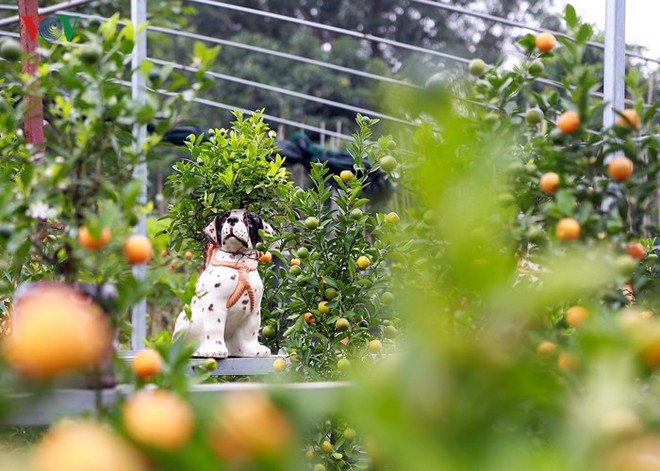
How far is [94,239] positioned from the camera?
816mm

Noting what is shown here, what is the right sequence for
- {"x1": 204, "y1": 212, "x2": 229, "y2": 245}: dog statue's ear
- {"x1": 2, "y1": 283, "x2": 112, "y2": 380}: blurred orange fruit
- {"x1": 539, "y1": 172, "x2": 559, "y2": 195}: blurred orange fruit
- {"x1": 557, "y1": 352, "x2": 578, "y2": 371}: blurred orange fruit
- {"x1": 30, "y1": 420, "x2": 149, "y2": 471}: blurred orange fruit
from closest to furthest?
{"x1": 30, "y1": 420, "x2": 149, "y2": 471}: blurred orange fruit < {"x1": 2, "y1": 283, "x2": 112, "y2": 380}: blurred orange fruit < {"x1": 557, "y1": 352, "x2": 578, "y2": 371}: blurred orange fruit < {"x1": 539, "y1": 172, "x2": 559, "y2": 195}: blurred orange fruit < {"x1": 204, "y1": 212, "x2": 229, "y2": 245}: dog statue's ear

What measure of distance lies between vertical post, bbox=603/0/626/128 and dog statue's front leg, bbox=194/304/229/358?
113 centimetres

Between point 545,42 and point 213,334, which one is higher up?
point 545,42

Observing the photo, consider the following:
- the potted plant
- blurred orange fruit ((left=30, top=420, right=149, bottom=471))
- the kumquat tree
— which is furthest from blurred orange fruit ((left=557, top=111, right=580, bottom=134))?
blurred orange fruit ((left=30, top=420, right=149, bottom=471))

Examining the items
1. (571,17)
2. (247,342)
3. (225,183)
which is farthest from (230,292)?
(571,17)

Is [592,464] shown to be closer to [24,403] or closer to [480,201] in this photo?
[480,201]

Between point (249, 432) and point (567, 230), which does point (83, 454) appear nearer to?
point (249, 432)

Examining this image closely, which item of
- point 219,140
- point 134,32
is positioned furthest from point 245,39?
point 134,32

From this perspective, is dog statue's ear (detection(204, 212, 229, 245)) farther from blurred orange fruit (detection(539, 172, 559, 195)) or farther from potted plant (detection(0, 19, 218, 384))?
blurred orange fruit (detection(539, 172, 559, 195))

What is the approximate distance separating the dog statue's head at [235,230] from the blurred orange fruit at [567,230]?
1.49 metres

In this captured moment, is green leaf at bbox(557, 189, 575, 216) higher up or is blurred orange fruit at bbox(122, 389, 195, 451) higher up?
green leaf at bbox(557, 189, 575, 216)

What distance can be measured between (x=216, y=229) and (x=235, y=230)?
65mm

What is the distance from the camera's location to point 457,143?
482 millimetres

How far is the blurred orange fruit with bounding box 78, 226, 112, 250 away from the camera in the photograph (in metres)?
0.82
